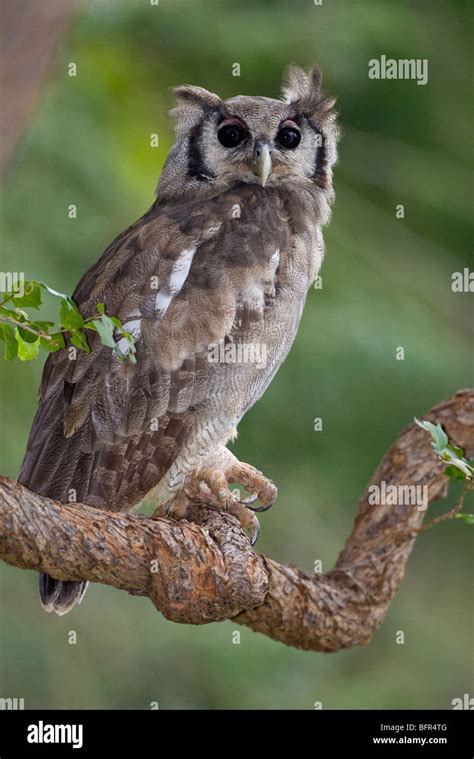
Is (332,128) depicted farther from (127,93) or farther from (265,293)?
(127,93)

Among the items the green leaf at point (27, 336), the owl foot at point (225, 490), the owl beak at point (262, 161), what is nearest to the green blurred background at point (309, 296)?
the owl foot at point (225, 490)

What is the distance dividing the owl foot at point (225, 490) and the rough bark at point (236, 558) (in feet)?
0.26

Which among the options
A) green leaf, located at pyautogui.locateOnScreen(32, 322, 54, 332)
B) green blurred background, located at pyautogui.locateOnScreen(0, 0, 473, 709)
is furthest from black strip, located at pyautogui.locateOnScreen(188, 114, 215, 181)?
green blurred background, located at pyautogui.locateOnScreen(0, 0, 473, 709)

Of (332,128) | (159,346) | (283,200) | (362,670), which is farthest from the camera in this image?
(362,670)

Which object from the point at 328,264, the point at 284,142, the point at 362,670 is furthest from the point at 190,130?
the point at 362,670

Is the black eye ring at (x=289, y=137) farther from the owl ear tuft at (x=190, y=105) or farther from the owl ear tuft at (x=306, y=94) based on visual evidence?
the owl ear tuft at (x=190, y=105)

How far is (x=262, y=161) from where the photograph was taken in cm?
332

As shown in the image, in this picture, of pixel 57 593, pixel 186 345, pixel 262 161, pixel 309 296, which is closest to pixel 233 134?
pixel 262 161

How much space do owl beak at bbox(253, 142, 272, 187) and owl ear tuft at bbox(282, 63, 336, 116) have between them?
11.2 inches

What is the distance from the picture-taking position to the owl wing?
320 centimetres

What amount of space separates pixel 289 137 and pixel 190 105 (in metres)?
0.38

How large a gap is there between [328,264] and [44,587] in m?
3.38

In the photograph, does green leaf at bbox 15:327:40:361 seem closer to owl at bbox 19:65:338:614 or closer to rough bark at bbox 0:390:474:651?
rough bark at bbox 0:390:474:651

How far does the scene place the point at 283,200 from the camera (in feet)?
11.4
